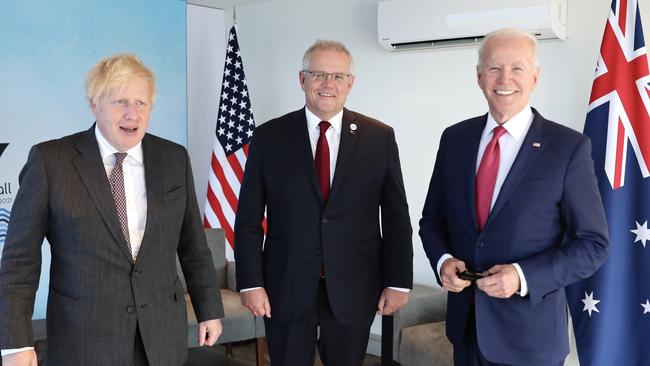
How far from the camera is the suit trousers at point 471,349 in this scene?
87.1 inches

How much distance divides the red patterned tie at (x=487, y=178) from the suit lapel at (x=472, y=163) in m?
0.02

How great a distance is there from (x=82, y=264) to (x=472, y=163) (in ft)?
4.04

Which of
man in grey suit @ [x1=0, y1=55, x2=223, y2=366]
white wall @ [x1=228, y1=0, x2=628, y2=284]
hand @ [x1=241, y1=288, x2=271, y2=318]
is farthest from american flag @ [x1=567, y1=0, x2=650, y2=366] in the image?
man in grey suit @ [x1=0, y1=55, x2=223, y2=366]

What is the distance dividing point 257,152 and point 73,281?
92 cm

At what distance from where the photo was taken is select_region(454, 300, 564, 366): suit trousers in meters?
2.21

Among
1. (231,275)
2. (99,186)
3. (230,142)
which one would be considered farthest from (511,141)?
(230,142)

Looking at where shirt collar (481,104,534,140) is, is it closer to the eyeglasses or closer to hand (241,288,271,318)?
the eyeglasses

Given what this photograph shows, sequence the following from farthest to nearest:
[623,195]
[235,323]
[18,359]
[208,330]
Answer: [235,323]
[623,195]
[208,330]
[18,359]

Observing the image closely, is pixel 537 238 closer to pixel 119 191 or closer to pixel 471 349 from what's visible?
pixel 471 349

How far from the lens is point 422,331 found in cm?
380

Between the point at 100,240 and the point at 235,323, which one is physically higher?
the point at 100,240

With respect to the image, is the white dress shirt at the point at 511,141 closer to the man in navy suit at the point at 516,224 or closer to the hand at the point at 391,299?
the man in navy suit at the point at 516,224

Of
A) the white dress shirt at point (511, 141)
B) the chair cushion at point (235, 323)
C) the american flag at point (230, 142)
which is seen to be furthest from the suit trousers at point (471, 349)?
the american flag at point (230, 142)

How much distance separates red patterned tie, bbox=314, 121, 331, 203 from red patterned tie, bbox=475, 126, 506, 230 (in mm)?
612
